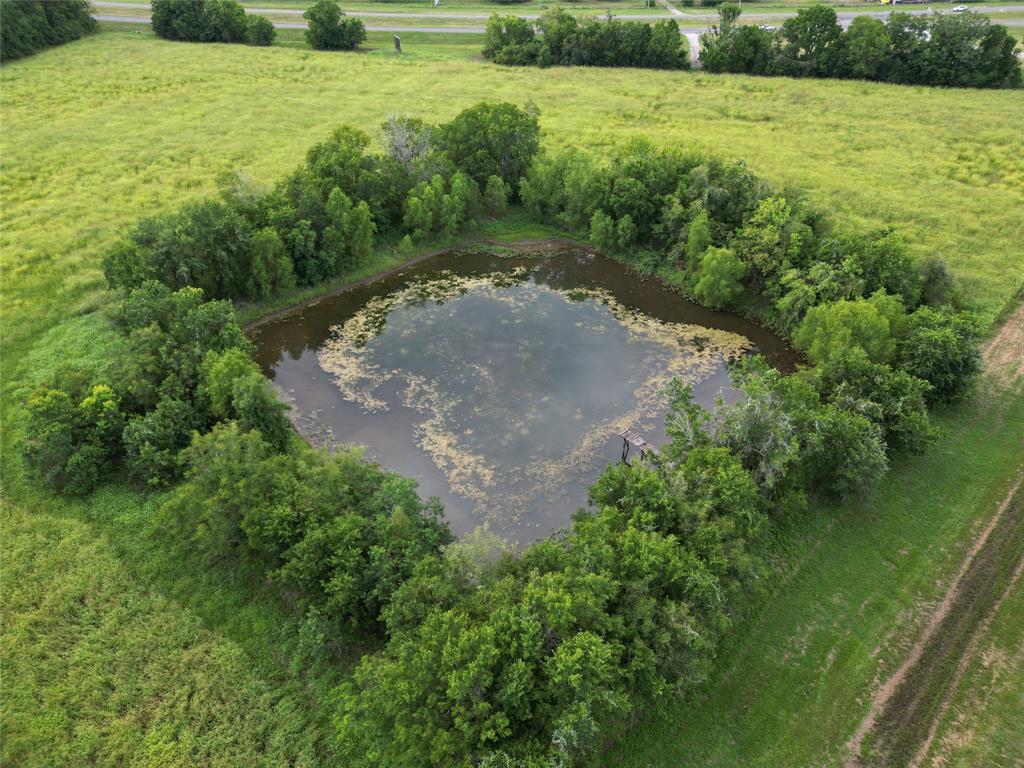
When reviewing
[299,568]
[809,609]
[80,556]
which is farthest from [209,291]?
[809,609]

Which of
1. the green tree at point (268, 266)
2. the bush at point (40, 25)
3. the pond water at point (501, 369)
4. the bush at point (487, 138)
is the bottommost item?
the pond water at point (501, 369)

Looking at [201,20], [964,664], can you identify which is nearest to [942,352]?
[964,664]

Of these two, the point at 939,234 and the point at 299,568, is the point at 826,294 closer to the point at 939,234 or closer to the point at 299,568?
the point at 939,234

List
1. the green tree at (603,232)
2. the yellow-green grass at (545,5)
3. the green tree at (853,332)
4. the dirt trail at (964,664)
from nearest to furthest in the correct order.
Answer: the dirt trail at (964,664)
the green tree at (853,332)
the green tree at (603,232)
the yellow-green grass at (545,5)

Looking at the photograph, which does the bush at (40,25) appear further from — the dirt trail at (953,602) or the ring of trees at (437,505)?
the dirt trail at (953,602)

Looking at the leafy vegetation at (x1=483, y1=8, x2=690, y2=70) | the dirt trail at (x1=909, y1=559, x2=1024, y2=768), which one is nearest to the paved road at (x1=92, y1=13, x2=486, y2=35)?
the leafy vegetation at (x1=483, y1=8, x2=690, y2=70)

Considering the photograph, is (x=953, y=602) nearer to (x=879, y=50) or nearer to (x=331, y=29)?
(x=879, y=50)

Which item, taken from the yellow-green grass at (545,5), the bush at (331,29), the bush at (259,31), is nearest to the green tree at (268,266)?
the bush at (331,29)
